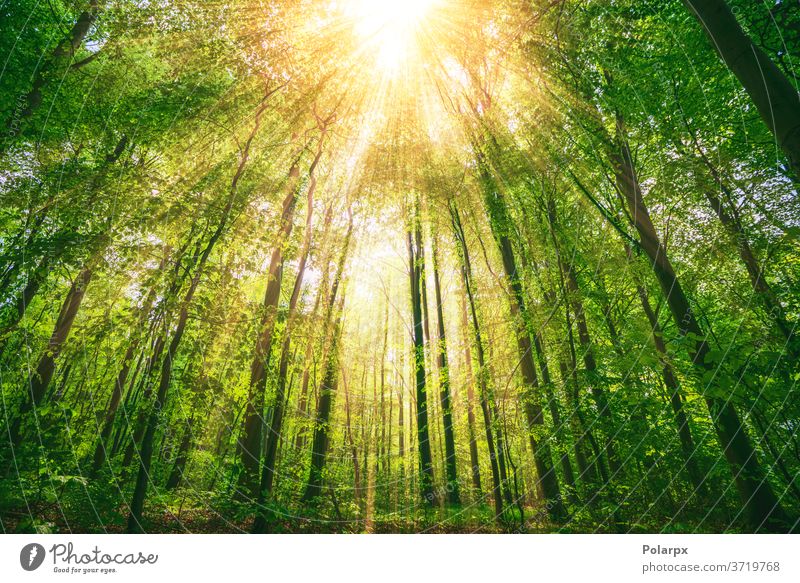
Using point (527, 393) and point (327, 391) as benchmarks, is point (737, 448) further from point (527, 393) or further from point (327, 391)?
point (327, 391)

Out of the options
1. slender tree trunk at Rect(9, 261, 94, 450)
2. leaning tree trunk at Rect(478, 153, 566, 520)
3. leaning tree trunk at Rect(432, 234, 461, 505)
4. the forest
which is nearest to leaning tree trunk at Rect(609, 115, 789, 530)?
the forest

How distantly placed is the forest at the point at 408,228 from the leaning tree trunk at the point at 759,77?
20 mm

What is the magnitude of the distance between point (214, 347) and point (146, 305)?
3.62ft

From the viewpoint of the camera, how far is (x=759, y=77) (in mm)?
2398

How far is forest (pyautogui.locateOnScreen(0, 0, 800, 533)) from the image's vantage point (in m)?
4.19

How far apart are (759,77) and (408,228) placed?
29.3 feet

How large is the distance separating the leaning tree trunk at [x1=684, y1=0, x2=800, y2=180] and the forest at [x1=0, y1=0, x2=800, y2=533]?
20mm

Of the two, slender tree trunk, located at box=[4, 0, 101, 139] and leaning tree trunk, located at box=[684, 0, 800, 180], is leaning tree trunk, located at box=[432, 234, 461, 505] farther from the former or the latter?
slender tree trunk, located at box=[4, 0, 101, 139]

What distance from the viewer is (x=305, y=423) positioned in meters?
8.05

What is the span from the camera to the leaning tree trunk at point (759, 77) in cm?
Result: 228

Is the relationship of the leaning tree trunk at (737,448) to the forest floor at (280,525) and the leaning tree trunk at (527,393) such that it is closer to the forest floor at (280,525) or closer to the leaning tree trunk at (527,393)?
the forest floor at (280,525)

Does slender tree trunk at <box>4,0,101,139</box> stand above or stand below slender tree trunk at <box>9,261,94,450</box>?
above

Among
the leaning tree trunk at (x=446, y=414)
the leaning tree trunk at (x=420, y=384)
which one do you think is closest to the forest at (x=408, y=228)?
the leaning tree trunk at (x=420, y=384)
